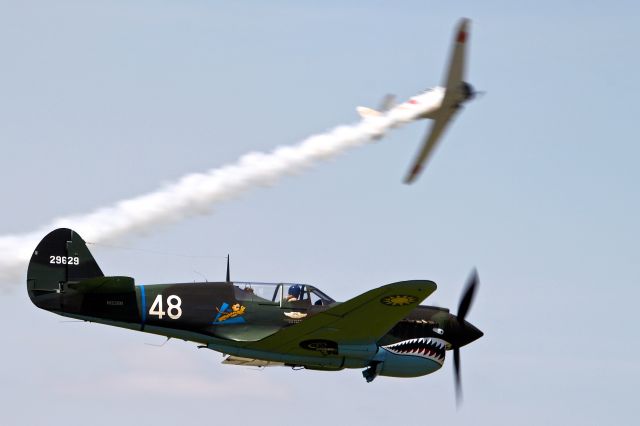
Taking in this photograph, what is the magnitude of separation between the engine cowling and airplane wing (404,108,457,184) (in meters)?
6.85

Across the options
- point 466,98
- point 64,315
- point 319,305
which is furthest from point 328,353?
point 466,98

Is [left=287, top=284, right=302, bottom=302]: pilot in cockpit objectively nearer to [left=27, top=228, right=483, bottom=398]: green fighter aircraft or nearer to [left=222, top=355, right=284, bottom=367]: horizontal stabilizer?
[left=27, top=228, right=483, bottom=398]: green fighter aircraft

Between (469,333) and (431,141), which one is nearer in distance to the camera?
(469,333)

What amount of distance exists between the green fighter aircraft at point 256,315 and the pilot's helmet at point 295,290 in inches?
0.9

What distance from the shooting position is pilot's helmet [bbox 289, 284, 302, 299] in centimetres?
2431

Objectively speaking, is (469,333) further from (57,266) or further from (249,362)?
(57,266)

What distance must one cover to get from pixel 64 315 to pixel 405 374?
298 inches

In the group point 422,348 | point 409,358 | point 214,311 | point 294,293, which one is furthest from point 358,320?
point 214,311

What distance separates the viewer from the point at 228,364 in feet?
86.8

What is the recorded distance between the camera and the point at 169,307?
77.0 feet

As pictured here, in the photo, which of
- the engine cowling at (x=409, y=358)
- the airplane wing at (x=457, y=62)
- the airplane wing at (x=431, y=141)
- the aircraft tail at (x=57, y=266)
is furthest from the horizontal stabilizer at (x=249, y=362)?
the airplane wing at (x=457, y=62)

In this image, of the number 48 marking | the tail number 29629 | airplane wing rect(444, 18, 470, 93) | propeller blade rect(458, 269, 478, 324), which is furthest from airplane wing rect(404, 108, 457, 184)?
the tail number 29629

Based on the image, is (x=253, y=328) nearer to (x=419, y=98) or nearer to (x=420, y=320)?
(x=420, y=320)

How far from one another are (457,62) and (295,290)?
803cm
